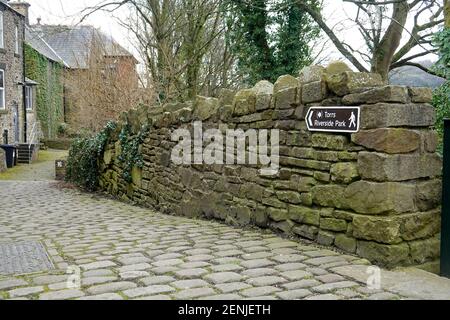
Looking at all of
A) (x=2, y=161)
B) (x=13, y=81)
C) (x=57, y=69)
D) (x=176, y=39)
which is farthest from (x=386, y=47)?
(x=57, y=69)

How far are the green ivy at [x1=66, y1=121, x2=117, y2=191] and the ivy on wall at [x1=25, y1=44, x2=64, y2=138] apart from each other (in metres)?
17.4

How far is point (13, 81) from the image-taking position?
26516mm

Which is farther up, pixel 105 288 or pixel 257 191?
pixel 257 191

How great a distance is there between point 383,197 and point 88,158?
407 inches

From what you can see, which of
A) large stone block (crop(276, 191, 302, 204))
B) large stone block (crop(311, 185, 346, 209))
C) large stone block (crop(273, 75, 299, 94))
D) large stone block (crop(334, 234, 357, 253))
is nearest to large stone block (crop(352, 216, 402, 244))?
large stone block (crop(334, 234, 357, 253))

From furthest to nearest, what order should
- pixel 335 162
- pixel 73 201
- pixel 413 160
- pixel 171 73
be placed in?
1. pixel 171 73
2. pixel 73 201
3. pixel 335 162
4. pixel 413 160

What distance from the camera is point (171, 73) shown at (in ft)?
43.4

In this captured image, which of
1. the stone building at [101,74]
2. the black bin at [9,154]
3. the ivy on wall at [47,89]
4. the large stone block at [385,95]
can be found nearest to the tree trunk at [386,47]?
the large stone block at [385,95]

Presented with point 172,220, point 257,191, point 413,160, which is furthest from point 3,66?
point 413,160

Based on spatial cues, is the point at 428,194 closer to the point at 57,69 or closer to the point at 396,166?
the point at 396,166
